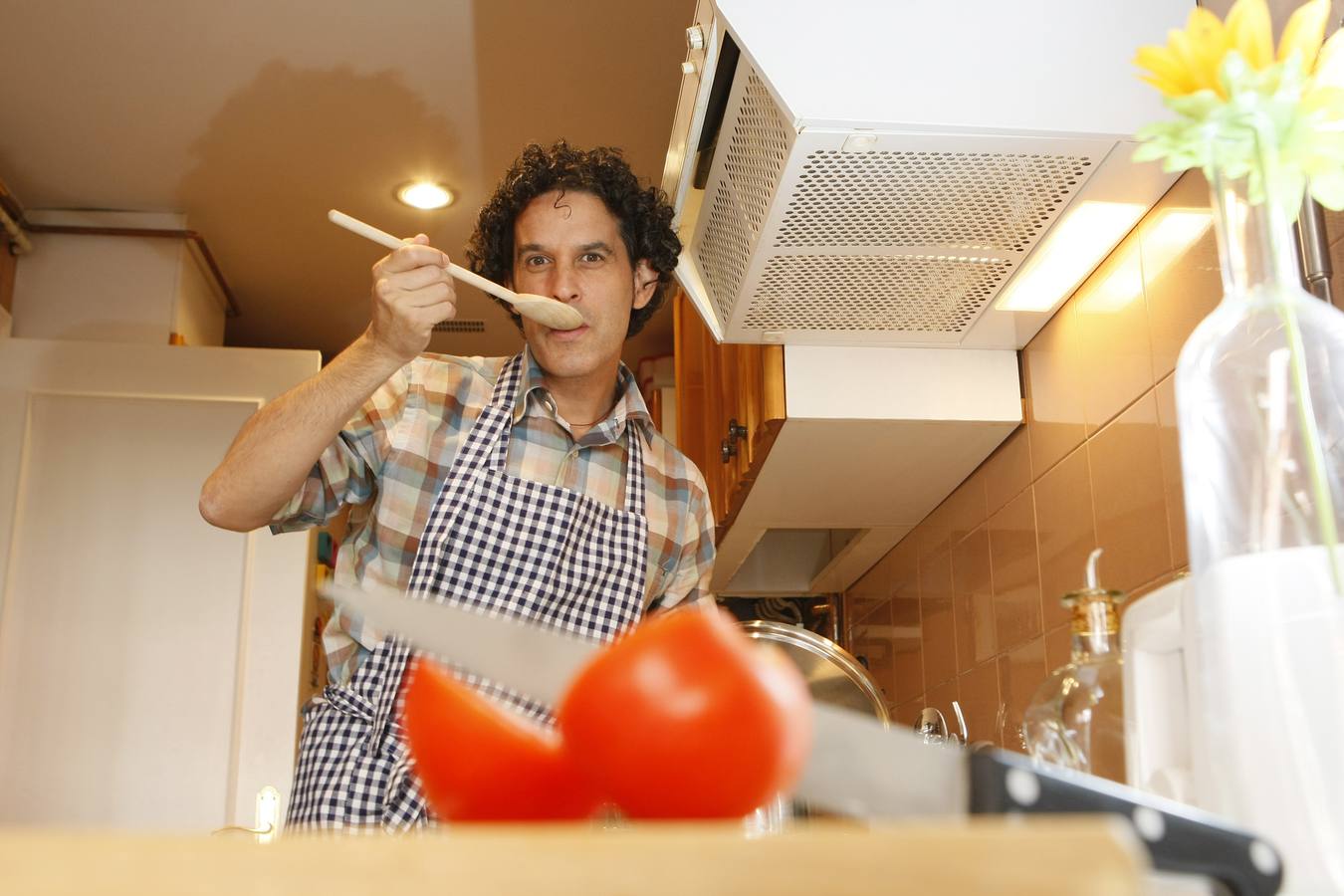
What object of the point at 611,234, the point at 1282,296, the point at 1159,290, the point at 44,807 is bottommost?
the point at 44,807

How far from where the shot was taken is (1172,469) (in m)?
1.29

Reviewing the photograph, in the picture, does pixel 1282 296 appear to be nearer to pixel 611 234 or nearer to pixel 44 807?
pixel 611 234

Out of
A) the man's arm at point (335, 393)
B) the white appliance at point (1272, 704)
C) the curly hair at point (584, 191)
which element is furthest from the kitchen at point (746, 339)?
the white appliance at point (1272, 704)

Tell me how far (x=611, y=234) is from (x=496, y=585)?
505mm

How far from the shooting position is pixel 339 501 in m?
1.27

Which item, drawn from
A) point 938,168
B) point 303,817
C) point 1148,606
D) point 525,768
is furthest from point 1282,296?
point 303,817

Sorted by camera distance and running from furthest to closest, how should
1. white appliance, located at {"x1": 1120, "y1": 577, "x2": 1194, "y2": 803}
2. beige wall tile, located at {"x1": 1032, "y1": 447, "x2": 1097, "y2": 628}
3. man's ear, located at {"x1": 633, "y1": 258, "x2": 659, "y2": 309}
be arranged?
man's ear, located at {"x1": 633, "y1": 258, "x2": 659, "y2": 309}
beige wall tile, located at {"x1": 1032, "y1": 447, "x2": 1097, "y2": 628}
white appliance, located at {"x1": 1120, "y1": 577, "x2": 1194, "y2": 803}

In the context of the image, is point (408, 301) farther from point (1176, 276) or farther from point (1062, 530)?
point (1062, 530)

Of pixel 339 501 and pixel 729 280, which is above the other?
pixel 729 280

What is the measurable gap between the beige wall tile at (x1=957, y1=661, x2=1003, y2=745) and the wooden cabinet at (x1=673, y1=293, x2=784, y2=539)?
46 centimetres

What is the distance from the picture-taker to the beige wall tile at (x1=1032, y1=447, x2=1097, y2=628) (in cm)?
153

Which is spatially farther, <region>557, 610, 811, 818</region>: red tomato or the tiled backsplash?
the tiled backsplash

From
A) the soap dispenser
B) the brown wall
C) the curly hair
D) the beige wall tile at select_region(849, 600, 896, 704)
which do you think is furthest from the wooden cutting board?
the brown wall

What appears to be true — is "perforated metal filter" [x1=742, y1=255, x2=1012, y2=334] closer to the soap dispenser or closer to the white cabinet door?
the soap dispenser
